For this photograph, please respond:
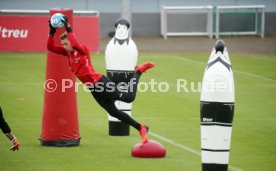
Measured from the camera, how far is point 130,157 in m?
14.1

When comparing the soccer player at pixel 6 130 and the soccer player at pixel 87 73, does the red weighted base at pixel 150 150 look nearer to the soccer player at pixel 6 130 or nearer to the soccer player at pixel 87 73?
the soccer player at pixel 87 73

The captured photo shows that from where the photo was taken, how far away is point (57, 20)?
13.8m

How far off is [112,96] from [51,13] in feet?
6.41

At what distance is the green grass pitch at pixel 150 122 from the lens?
13.6 metres

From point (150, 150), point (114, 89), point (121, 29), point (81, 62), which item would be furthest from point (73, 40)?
point (121, 29)

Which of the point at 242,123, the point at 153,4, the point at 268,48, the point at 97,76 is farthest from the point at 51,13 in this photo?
the point at 153,4

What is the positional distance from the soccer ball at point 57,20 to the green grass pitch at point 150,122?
7.35 feet

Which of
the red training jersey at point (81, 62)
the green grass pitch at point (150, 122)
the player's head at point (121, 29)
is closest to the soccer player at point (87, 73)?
the red training jersey at point (81, 62)

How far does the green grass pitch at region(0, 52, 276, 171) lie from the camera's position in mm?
13594

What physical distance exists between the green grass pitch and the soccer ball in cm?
224

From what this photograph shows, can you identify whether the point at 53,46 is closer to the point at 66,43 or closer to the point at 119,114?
the point at 66,43

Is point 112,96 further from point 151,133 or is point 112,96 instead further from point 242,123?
point 242,123

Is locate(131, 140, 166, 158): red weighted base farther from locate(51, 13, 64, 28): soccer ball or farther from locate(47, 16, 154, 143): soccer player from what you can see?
locate(51, 13, 64, 28): soccer ball

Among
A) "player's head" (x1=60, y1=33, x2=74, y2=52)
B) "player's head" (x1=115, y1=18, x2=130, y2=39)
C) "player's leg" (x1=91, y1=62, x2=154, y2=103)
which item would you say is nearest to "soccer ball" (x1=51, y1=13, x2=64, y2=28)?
"player's head" (x1=60, y1=33, x2=74, y2=52)
